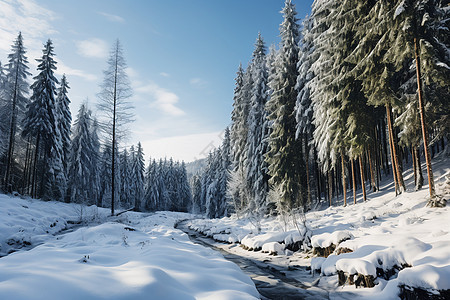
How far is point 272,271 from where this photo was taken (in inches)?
342

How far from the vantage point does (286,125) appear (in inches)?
861

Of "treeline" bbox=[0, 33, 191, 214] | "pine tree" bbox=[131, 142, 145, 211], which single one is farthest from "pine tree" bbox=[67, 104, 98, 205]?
"pine tree" bbox=[131, 142, 145, 211]

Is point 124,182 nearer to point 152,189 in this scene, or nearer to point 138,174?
point 138,174

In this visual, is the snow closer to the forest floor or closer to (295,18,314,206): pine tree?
the forest floor

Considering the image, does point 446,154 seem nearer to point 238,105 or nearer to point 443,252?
point 443,252

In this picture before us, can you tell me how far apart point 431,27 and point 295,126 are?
11829mm

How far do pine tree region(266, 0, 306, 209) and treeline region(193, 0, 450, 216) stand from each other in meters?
0.09

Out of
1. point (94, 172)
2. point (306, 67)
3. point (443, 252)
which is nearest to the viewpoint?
point (443, 252)

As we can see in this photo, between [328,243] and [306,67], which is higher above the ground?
[306,67]

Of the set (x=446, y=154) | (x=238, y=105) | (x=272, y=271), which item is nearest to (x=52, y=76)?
(x=238, y=105)

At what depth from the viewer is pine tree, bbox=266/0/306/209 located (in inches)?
808

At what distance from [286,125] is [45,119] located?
→ 74.5 ft

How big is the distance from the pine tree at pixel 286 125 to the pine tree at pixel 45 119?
21.1 m

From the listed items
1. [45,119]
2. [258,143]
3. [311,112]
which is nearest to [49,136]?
[45,119]
